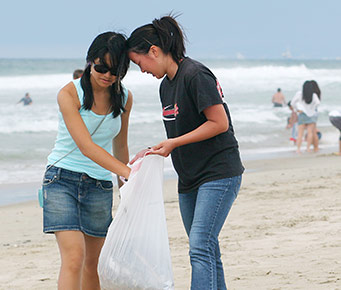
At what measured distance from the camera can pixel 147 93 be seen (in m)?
28.2

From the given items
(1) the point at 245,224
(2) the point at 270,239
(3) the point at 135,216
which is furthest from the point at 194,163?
(1) the point at 245,224

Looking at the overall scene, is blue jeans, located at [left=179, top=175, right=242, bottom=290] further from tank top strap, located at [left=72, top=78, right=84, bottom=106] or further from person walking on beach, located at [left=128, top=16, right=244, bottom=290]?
tank top strap, located at [left=72, top=78, right=84, bottom=106]

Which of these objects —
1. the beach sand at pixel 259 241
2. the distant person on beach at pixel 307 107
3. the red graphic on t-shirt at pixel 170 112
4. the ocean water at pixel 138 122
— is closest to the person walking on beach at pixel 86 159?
the red graphic on t-shirt at pixel 170 112

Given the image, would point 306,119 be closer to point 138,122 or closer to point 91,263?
point 138,122

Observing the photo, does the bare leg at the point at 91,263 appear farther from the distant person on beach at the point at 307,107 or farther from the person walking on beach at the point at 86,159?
the distant person on beach at the point at 307,107

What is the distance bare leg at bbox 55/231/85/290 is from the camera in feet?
9.78

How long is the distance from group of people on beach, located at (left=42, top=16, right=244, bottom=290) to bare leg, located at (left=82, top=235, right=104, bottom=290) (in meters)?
Answer: 0.11

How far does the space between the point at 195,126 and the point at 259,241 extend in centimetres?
248

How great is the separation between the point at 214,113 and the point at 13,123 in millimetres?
14612

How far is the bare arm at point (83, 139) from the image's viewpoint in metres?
2.98

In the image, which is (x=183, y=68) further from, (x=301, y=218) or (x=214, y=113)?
(x=301, y=218)

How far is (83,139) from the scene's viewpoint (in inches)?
117

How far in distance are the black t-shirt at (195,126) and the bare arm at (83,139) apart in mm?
298

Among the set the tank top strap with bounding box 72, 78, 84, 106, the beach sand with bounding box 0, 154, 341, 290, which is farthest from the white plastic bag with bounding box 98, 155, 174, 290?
the beach sand with bounding box 0, 154, 341, 290
